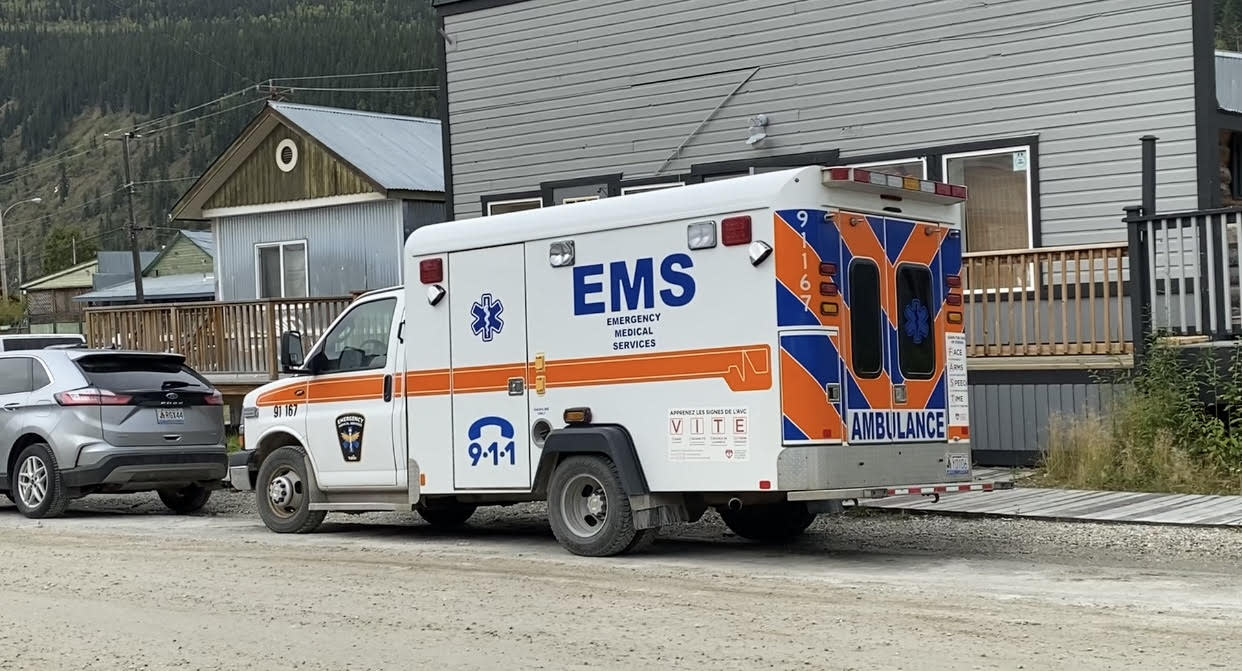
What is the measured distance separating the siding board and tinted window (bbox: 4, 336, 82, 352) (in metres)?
5.40

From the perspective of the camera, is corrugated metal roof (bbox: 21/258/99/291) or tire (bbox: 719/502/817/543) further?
corrugated metal roof (bbox: 21/258/99/291)

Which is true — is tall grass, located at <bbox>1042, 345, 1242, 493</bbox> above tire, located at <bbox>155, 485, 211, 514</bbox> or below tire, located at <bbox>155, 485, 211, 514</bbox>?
above

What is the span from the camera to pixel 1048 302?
16.2 meters

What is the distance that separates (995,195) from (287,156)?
16586mm

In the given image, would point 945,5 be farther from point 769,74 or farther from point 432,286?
point 432,286

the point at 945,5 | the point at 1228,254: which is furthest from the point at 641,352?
the point at 945,5

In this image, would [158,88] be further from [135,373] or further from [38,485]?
[38,485]

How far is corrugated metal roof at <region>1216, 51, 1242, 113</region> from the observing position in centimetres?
1820

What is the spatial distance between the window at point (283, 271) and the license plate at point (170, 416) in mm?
14237

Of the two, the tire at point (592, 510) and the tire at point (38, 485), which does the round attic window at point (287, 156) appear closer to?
the tire at point (38, 485)

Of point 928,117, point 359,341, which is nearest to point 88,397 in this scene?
point 359,341

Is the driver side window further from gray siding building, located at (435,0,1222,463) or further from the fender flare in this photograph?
gray siding building, located at (435,0,1222,463)

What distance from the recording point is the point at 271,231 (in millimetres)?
30656

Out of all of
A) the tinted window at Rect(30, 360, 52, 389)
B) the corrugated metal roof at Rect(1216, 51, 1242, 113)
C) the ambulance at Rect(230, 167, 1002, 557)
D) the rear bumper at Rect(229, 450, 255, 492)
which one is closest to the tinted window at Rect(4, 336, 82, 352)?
the tinted window at Rect(30, 360, 52, 389)
